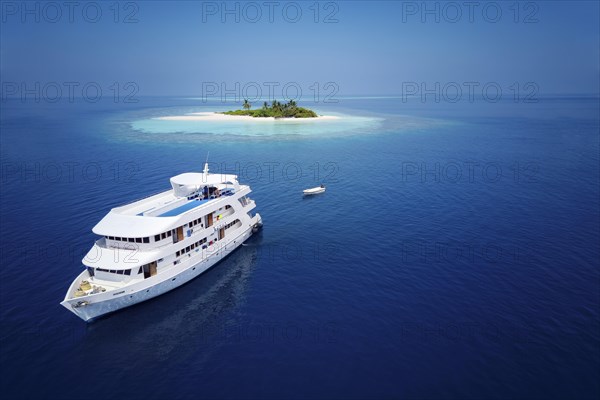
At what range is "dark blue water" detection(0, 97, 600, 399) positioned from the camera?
1132 inches

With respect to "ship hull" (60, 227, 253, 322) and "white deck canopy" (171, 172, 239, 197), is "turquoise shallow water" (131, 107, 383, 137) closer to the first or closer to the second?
"white deck canopy" (171, 172, 239, 197)

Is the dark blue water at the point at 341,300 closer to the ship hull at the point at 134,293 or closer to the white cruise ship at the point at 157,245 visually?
the ship hull at the point at 134,293

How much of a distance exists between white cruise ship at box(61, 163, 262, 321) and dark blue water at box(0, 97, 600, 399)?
6.47 feet

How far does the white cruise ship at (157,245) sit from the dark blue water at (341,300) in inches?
77.7

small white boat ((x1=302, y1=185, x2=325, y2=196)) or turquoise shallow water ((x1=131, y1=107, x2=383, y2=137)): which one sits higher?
turquoise shallow water ((x1=131, y1=107, x2=383, y2=137))

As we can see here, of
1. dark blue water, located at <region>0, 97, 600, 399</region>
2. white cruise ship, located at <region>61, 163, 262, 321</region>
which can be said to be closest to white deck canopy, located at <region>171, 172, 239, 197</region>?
white cruise ship, located at <region>61, 163, 262, 321</region>

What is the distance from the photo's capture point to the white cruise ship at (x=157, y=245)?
3728 cm

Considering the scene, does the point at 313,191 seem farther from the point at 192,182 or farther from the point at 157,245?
the point at 157,245

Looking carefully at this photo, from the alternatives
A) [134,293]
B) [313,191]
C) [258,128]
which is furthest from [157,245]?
[258,128]

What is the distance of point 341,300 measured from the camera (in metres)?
39.3

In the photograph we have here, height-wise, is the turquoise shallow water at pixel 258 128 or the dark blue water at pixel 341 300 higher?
the turquoise shallow water at pixel 258 128

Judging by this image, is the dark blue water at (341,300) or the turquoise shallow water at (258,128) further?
the turquoise shallow water at (258,128)

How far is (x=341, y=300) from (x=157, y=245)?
70.8 ft

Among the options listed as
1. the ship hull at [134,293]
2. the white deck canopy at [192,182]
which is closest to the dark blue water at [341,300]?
the ship hull at [134,293]
